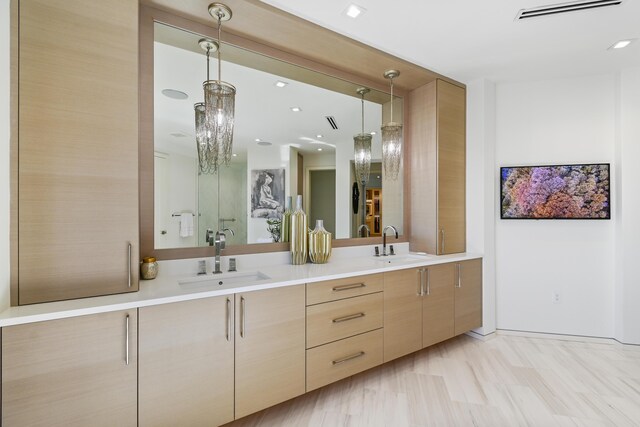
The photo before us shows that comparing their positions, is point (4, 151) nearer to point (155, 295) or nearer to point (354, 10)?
point (155, 295)

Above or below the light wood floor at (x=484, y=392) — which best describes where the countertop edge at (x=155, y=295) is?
above

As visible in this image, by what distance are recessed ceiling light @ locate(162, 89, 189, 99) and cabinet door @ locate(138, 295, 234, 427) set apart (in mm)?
1386

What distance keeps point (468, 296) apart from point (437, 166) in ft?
4.36

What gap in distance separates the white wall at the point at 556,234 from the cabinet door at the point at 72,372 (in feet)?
11.2

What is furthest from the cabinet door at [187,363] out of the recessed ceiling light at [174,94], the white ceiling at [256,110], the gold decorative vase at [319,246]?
the recessed ceiling light at [174,94]

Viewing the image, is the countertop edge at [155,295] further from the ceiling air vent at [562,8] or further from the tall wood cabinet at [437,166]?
the ceiling air vent at [562,8]

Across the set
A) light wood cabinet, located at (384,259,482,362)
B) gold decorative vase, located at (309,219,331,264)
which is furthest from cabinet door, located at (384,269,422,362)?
gold decorative vase, located at (309,219,331,264)

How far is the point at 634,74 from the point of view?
282 cm

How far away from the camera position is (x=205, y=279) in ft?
6.27

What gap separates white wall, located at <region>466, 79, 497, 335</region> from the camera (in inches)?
120

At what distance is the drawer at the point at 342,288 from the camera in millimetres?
1890

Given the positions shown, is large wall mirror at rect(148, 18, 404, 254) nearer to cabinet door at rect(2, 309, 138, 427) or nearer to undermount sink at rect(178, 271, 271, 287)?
undermount sink at rect(178, 271, 271, 287)

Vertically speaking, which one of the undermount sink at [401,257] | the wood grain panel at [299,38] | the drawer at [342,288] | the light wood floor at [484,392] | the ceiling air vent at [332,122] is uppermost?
the wood grain panel at [299,38]

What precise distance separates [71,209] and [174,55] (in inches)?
48.3
